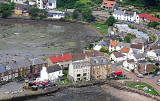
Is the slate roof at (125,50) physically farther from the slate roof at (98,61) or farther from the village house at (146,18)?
the village house at (146,18)

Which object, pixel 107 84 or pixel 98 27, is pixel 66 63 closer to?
pixel 107 84

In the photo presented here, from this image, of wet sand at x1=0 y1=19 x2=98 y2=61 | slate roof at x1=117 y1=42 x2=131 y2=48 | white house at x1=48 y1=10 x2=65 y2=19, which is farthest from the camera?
white house at x1=48 y1=10 x2=65 y2=19

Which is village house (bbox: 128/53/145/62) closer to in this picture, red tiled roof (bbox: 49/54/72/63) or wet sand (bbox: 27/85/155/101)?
wet sand (bbox: 27/85/155/101)

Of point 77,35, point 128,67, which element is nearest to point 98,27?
point 77,35

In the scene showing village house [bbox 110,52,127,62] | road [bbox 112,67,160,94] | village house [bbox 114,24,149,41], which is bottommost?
road [bbox 112,67,160,94]

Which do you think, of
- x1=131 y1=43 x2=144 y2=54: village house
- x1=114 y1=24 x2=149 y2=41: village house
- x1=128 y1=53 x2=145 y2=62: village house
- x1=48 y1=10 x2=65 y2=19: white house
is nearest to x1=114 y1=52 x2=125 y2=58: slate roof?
x1=128 y1=53 x2=145 y2=62: village house

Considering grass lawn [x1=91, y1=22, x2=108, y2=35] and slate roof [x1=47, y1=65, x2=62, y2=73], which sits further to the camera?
grass lawn [x1=91, y1=22, x2=108, y2=35]

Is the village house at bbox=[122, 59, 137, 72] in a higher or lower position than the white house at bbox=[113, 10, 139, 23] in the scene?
lower
